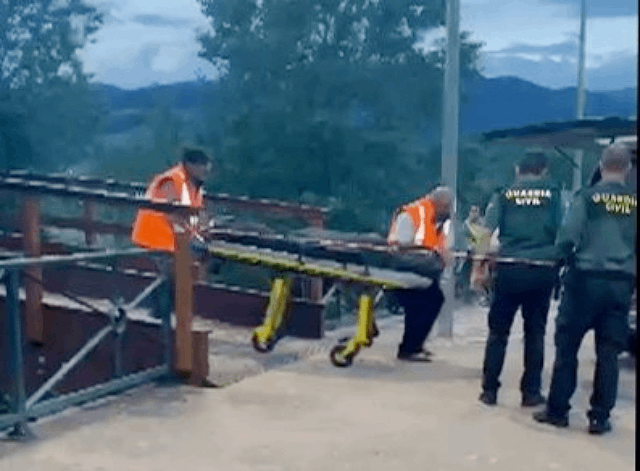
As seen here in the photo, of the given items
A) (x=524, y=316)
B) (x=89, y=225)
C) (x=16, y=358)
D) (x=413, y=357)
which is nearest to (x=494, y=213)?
(x=524, y=316)

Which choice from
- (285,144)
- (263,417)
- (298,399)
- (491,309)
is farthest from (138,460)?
(285,144)

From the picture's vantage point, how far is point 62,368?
7301mm

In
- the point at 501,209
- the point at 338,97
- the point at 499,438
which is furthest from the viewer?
the point at 338,97

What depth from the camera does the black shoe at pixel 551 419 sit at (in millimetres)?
7348

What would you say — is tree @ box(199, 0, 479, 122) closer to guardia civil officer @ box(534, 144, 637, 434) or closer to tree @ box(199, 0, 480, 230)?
tree @ box(199, 0, 480, 230)

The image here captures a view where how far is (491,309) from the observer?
783 centimetres

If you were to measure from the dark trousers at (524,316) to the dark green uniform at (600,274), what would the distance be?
0.45 m

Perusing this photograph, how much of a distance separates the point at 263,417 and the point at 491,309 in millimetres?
1782

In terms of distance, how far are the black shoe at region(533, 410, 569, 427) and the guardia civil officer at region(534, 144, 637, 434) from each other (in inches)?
8.4

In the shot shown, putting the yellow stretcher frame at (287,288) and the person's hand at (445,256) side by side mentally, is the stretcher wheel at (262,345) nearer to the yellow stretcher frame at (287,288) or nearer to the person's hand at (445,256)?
the yellow stretcher frame at (287,288)

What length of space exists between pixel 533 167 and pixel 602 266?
992 mm

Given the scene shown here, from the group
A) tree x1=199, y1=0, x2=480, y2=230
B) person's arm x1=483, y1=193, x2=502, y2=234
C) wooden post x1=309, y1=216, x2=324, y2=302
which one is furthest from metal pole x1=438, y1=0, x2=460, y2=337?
tree x1=199, y1=0, x2=480, y2=230

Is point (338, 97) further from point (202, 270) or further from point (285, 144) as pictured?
point (202, 270)

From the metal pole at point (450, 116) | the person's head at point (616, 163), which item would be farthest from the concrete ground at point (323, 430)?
the metal pole at point (450, 116)
